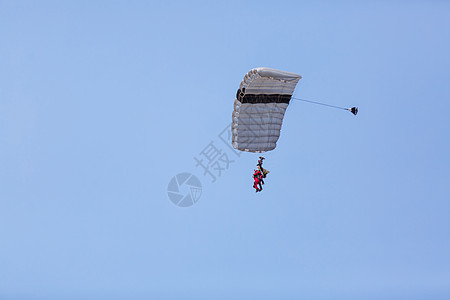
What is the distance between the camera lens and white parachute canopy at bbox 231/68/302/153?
21.3m

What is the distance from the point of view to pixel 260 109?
2314cm

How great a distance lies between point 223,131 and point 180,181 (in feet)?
30.4

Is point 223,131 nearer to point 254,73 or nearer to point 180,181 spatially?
point 254,73

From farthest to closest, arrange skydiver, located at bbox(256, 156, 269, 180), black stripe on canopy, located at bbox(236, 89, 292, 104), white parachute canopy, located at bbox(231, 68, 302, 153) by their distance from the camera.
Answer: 1. skydiver, located at bbox(256, 156, 269, 180)
2. black stripe on canopy, located at bbox(236, 89, 292, 104)
3. white parachute canopy, located at bbox(231, 68, 302, 153)

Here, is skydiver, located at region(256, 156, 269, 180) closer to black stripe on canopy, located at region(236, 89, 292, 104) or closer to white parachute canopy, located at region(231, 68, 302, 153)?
white parachute canopy, located at region(231, 68, 302, 153)

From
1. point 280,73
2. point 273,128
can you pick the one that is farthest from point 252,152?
point 280,73

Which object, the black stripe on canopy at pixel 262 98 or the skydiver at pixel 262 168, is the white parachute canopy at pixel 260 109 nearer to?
the black stripe on canopy at pixel 262 98

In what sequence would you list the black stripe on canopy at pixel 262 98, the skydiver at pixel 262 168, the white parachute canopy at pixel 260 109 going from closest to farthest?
1. the white parachute canopy at pixel 260 109
2. the black stripe on canopy at pixel 262 98
3. the skydiver at pixel 262 168

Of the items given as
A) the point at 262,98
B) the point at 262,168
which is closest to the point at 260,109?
the point at 262,98

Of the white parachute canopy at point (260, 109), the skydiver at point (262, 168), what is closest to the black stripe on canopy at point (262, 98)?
the white parachute canopy at point (260, 109)

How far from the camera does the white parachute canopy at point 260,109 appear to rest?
2133cm

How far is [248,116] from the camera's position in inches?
903

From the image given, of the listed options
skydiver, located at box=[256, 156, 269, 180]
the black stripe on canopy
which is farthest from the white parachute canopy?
skydiver, located at box=[256, 156, 269, 180]

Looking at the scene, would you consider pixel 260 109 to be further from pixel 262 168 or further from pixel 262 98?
pixel 262 168
